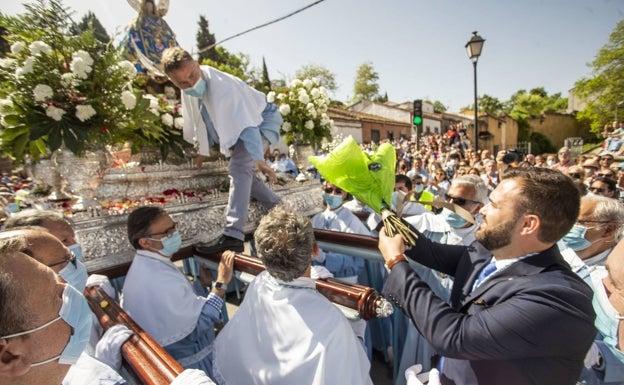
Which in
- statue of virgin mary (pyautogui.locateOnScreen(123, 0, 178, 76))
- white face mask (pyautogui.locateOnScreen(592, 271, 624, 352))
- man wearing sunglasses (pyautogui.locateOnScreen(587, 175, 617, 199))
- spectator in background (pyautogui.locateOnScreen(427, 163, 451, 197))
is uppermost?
statue of virgin mary (pyautogui.locateOnScreen(123, 0, 178, 76))

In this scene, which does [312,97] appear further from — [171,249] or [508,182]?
[508,182]

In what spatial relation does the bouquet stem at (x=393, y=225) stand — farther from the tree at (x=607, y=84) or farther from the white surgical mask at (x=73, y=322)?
the tree at (x=607, y=84)

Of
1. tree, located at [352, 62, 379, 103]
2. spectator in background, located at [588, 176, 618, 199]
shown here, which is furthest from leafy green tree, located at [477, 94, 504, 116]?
spectator in background, located at [588, 176, 618, 199]

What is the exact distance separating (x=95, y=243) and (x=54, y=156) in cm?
86

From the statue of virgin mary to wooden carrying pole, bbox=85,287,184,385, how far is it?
3.08m

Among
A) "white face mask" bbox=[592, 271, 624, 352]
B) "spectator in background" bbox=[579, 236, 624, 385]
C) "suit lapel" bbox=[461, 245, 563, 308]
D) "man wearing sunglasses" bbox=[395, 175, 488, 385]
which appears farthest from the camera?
"man wearing sunglasses" bbox=[395, 175, 488, 385]

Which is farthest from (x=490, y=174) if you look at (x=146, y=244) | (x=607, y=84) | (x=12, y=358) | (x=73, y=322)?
(x=607, y=84)

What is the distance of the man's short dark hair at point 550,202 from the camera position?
130cm

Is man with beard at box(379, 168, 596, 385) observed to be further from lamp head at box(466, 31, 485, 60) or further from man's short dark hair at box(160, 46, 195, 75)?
lamp head at box(466, 31, 485, 60)

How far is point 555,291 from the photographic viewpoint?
1.14 metres

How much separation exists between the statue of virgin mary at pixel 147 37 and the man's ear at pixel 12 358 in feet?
11.9

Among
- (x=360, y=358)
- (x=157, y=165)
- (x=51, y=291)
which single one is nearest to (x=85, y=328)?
(x=51, y=291)

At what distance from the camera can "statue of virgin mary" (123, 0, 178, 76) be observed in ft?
12.1

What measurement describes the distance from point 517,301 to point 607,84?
44.0m
